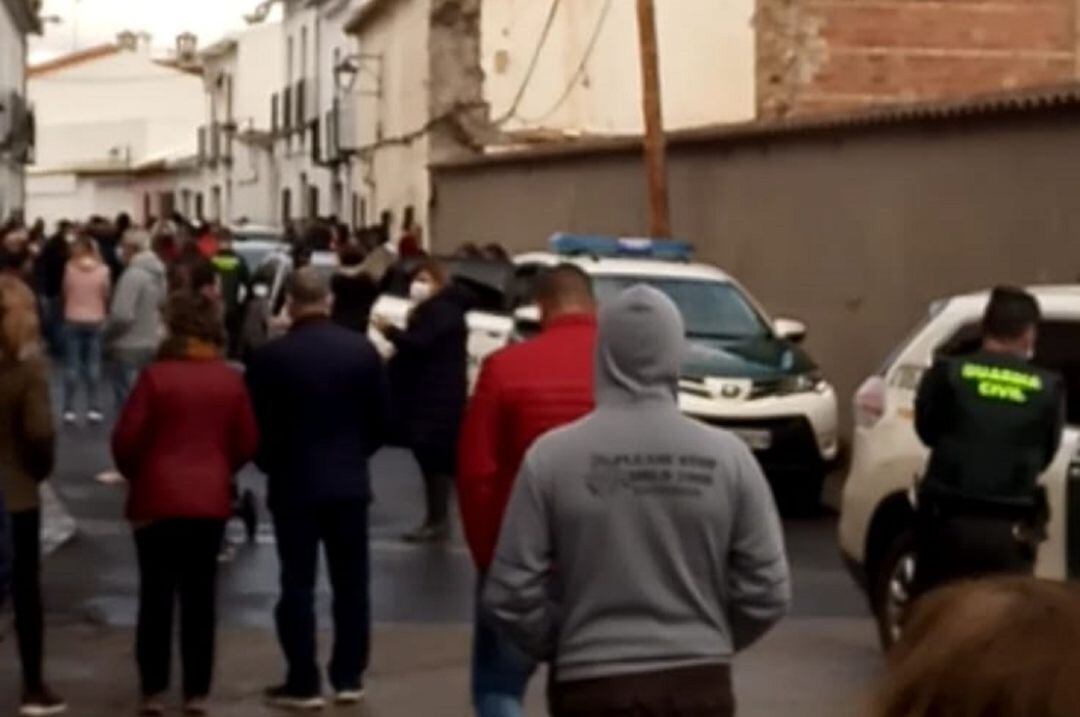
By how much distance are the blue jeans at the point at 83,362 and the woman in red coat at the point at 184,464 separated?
554 inches

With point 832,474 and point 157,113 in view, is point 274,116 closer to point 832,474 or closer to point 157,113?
point 157,113

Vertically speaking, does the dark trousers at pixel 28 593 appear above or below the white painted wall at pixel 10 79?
below

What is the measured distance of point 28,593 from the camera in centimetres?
1071

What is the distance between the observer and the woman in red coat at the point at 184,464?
10438 mm

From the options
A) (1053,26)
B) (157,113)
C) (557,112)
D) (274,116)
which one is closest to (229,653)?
(1053,26)

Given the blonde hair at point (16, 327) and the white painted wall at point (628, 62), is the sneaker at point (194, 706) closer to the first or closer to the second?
the blonde hair at point (16, 327)

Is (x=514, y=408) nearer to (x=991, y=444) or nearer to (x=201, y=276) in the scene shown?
(x=991, y=444)

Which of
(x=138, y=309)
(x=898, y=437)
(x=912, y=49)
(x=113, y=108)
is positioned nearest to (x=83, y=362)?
(x=138, y=309)

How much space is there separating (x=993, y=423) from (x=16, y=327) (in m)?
3.55

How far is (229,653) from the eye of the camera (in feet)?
41.6

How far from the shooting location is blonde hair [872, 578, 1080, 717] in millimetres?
2176

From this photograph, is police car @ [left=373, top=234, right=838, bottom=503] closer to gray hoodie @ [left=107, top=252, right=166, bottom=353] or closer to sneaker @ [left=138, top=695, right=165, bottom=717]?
gray hoodie @ [left=107, top=252, right=166, bottom=353]

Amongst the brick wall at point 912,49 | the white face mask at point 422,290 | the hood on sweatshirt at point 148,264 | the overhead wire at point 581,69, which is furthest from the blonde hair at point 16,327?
the overhead wire at point 581,69

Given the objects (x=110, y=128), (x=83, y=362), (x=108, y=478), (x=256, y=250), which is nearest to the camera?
(x=108, y=478)
